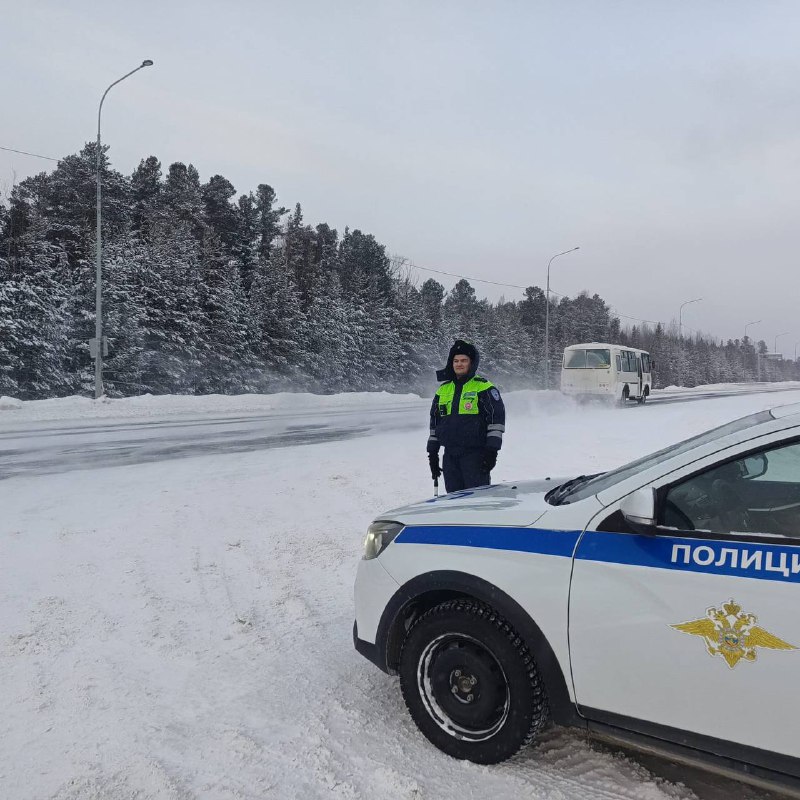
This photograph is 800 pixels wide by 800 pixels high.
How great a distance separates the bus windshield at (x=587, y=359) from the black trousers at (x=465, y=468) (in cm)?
2166

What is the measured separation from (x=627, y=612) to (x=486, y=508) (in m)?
0.78

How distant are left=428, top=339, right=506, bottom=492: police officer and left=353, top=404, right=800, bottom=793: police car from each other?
6.49 ft

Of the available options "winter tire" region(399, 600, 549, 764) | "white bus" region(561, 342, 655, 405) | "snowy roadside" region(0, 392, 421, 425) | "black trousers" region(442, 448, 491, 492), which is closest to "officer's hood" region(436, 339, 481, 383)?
"black trousers" region(442, 448, 491, 492)

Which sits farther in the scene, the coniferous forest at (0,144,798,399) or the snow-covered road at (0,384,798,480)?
the coniferous forest at (0,144,798,399)

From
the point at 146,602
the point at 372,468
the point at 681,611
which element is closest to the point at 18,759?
the point at 146,602

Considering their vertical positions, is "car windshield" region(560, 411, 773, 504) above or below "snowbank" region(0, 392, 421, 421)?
above

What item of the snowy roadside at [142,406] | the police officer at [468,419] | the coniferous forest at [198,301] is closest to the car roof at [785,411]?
the police officer at [468,419]

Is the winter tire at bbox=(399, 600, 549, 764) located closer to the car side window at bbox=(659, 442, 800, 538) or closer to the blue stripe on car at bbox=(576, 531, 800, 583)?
the blue stripe on car at bbox=(576, 531, 800, 583)

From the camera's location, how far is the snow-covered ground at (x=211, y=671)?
8.10ft

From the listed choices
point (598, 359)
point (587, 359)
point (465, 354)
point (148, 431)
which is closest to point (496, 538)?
point (465, 354)

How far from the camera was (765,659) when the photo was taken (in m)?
1.99

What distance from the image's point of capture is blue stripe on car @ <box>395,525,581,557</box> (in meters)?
2.40

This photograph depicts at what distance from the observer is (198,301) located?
33.8 metres

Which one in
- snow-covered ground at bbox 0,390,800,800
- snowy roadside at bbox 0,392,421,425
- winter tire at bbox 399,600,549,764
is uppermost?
snowy roadside at bbox 0,392,421,425
